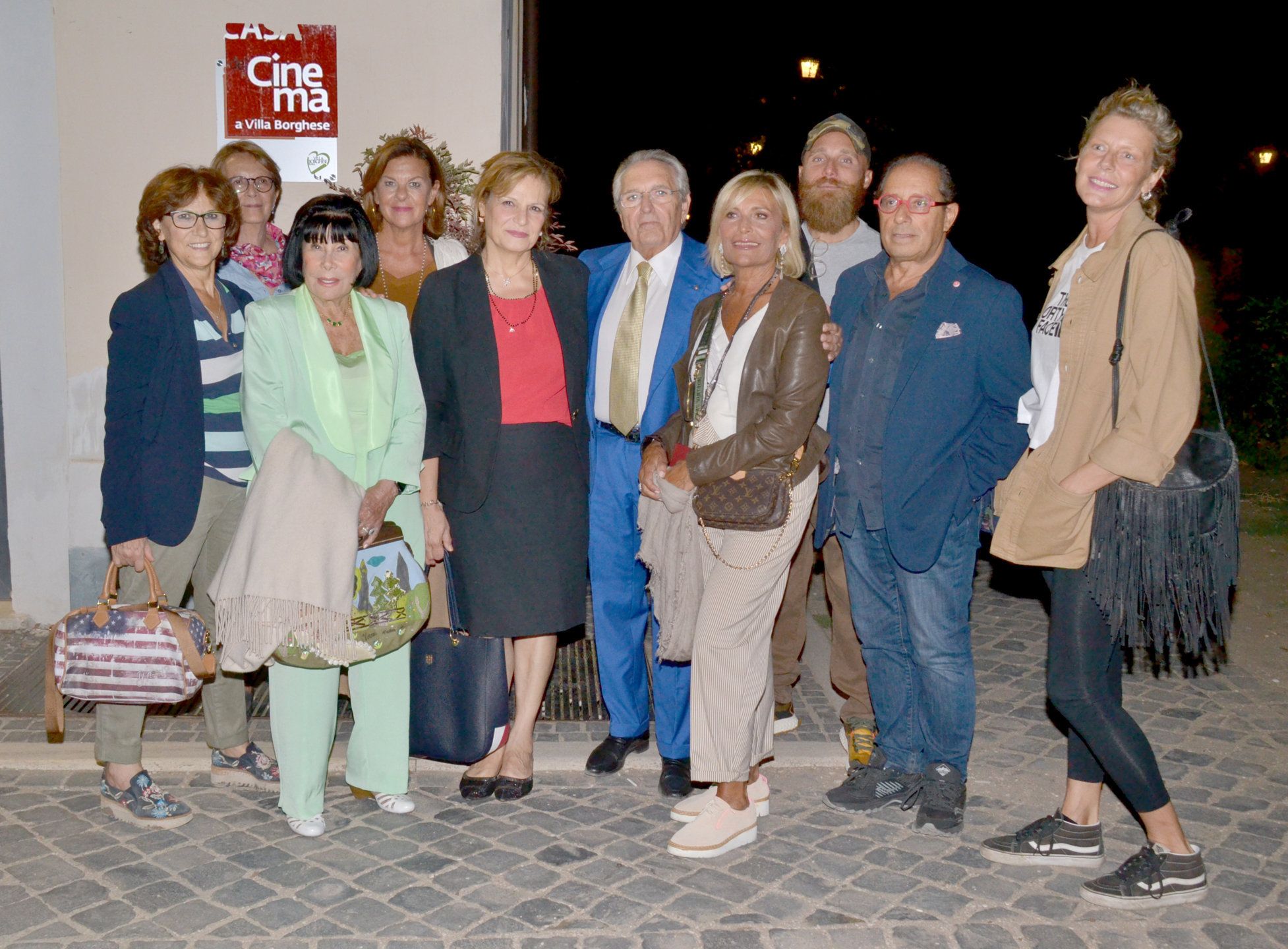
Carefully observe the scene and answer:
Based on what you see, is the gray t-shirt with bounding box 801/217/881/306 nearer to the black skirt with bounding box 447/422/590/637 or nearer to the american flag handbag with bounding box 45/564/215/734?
the black skirt with bounding box 447/422/590/637

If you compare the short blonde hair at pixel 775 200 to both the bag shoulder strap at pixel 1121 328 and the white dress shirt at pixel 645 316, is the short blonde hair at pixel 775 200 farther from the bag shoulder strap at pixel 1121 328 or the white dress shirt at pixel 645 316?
the bag shoulder strap at pixel 1121 328

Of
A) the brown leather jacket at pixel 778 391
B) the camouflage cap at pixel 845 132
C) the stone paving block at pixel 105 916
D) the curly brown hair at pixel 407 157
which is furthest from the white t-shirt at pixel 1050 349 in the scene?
the stone paving block at pixel 105 916

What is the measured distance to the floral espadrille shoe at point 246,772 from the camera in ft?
14.9

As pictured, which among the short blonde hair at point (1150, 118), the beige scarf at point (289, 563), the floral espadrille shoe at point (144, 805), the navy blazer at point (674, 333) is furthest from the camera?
the navy blazer at point (674, 333)

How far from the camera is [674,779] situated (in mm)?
4594

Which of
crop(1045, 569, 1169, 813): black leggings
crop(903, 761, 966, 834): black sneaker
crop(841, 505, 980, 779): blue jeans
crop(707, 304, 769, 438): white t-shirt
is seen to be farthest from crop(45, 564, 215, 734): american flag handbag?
crop(1045, 569, 1169, 813): black leggings

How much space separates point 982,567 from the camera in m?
8.53

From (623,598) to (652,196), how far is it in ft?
5.39

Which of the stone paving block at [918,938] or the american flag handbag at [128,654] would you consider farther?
the american flag handbag at [128,654]

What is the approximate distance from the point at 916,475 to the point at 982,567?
476 centimetres

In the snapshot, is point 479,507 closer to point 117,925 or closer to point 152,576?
point 152,576

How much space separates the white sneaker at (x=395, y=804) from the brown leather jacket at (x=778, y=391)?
171 centimetres

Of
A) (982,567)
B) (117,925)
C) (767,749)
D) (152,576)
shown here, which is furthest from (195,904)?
(982,567)

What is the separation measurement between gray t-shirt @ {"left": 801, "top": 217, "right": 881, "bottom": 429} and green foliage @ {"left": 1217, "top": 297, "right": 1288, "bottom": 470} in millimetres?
9235
